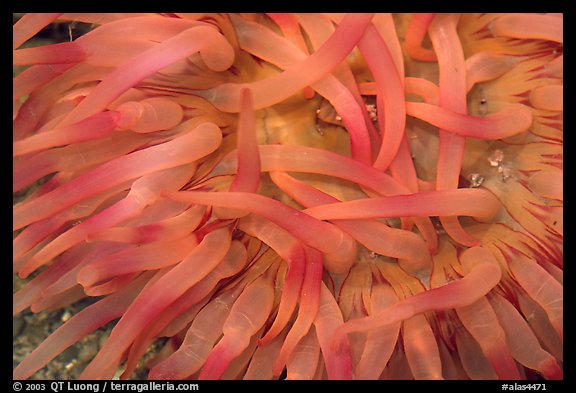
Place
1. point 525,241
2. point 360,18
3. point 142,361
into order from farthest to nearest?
point 142,361, point 525,241, point 360,18

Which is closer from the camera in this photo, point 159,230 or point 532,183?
point 159,230

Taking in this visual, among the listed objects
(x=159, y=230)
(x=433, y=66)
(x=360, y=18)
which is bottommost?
(x=159, y=230)

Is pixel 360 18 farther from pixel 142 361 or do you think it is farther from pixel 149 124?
pixel 142 361

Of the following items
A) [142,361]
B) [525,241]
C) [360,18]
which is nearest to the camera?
[360,18]

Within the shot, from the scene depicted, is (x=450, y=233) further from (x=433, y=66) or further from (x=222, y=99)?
(x=222, y=99)
